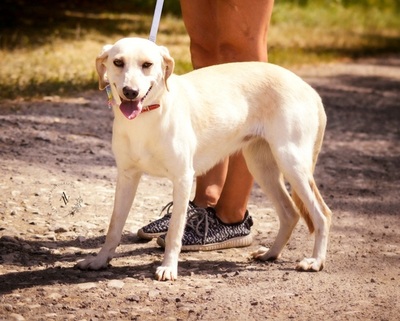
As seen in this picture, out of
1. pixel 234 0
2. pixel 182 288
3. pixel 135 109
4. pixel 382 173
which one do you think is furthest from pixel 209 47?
pixel 382 173

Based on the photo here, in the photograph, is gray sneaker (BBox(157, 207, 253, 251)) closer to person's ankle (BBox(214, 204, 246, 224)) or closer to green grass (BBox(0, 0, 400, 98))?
person's ankle (BBox(214, 204, 246, 224))

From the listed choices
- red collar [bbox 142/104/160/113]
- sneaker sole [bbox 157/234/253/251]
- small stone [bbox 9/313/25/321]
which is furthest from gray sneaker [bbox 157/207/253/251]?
small stone [bbox 9/313/25/321]

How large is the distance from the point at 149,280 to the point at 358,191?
2.73 meters

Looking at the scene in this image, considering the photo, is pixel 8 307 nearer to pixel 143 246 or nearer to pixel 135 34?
pixel 143 246

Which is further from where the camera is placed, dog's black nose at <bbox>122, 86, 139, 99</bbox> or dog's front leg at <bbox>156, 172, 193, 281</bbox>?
dog's front leg at <bbox>156, 172, 193, 281</bbox>

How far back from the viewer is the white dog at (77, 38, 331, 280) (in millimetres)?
4203

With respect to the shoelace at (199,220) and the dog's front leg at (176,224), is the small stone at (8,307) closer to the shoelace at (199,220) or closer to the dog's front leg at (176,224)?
the dog's front leg at (176,224)

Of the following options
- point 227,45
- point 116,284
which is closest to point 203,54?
point 227,45

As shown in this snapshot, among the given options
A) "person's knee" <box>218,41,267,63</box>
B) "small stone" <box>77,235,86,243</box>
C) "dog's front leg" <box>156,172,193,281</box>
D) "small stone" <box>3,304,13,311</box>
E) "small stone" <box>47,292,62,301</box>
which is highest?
"person's knee" <box>218,41,267,63</box>

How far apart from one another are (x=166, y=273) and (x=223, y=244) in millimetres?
732

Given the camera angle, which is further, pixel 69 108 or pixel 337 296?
pixel 69 108

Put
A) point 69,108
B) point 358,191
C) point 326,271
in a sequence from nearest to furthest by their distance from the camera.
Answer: point 326,271 < point 358,191 < point 69,108

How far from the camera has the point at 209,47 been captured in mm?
5094

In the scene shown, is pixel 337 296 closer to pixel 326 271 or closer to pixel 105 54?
pixel 326 271
